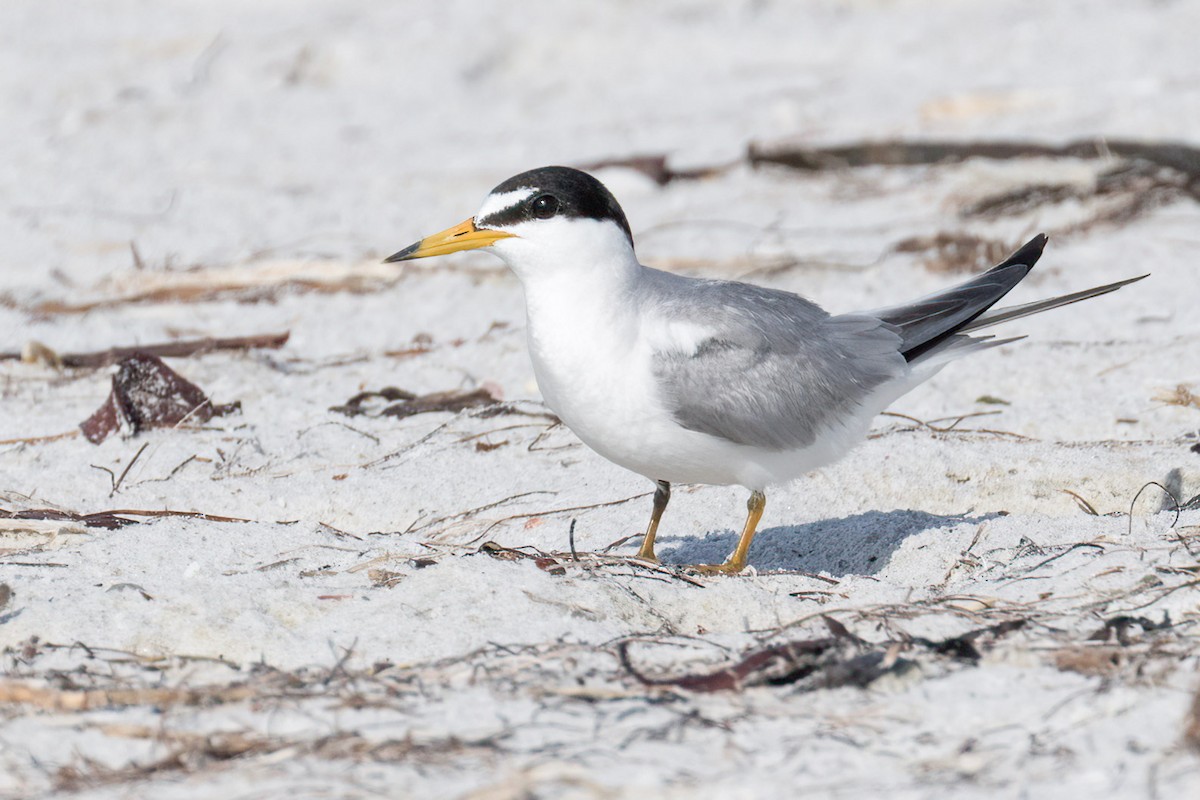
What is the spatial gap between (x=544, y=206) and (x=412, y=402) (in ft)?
4.73

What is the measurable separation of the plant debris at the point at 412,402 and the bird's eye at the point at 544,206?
1247 millimetres

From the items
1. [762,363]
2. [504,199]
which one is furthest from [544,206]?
[762,363]

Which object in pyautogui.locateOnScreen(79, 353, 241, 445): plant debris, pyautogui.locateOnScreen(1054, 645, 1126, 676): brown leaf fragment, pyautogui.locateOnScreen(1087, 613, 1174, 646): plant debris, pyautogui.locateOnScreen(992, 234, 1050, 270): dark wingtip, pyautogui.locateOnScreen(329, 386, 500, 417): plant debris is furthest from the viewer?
pyautogui.locateOnScreen(329, 386, 500, 417): plant debris

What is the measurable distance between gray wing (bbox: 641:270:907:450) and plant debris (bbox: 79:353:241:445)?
1730 mm

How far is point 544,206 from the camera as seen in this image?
11.8ft

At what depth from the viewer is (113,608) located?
301cm

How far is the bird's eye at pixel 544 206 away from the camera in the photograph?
359 cm

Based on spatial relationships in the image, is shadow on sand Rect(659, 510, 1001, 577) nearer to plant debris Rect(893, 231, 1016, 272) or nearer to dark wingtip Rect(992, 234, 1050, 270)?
dark wingtip Rect(992, 234, 1050, 270)

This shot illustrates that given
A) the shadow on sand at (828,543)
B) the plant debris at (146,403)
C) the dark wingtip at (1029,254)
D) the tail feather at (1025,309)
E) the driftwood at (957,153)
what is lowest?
the shadow on sand at (828,543)

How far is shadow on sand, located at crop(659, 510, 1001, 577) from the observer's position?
3.83 meters

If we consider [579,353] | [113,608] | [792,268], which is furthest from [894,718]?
[792,268]

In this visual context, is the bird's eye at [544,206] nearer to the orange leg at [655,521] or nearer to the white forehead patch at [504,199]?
the white forehead patch at [504,199]

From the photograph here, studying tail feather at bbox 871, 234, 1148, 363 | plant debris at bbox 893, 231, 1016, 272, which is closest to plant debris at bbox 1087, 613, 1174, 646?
tail feather at bbox 871, 234, 1148, 363

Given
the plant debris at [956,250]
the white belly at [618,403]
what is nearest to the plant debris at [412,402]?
the white belly at [618,403]
